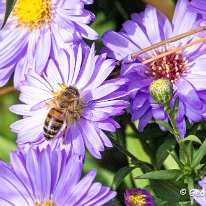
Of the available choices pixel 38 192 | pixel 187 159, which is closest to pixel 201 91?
pixel 187 159

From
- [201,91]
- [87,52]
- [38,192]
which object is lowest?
[38,192]

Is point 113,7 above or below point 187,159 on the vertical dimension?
above

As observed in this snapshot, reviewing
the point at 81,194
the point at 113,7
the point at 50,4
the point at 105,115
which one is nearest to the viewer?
the point at 81,194

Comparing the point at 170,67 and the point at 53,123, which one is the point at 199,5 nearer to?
the point at 170,67

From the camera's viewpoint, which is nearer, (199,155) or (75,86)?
(199,155)

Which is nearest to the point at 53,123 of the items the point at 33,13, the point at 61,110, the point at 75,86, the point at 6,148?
the point at 61,110

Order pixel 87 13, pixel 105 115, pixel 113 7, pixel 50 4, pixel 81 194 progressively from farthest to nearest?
1. pixel 113 7
2. pixel 50 4
3. pixel 87 13
4. pixel 105 115
5. pixel 81 194

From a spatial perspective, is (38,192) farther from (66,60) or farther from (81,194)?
(66,60)

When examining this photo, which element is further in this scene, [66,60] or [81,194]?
[66,60]
